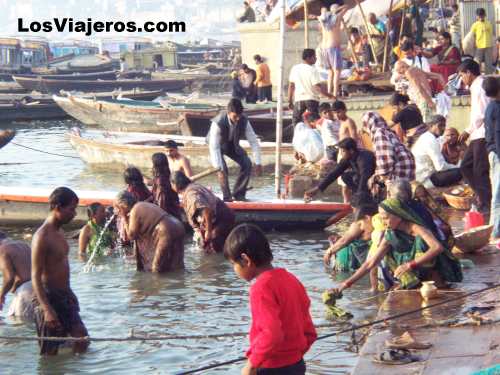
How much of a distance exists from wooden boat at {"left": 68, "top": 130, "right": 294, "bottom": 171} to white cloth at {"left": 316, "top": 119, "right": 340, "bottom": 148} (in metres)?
3.20

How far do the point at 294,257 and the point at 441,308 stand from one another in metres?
4.08

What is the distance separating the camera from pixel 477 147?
35.9 feet

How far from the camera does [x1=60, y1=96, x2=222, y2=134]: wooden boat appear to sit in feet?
79.8

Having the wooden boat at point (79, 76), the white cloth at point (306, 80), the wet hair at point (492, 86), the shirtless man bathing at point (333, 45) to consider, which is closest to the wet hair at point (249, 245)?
the wet hair at point (492, 86)

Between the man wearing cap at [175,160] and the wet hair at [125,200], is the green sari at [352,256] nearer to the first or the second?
the wet hair at [125,200]

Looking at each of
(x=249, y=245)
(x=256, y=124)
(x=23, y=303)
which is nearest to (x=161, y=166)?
(x=23, y=303)

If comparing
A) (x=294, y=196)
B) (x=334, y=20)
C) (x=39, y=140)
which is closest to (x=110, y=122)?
(x=39, y=140)

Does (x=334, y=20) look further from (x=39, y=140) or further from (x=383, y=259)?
(x=39, y=140)

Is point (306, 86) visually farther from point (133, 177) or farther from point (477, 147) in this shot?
point (477, 147)

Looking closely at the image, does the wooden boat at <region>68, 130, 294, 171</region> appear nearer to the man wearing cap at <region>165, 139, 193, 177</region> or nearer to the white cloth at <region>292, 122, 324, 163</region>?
the white cloth at <region>292, 122, 324, 163</region>

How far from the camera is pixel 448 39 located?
18.8m

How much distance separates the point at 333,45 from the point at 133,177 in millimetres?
6998

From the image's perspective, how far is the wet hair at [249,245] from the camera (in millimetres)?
4926

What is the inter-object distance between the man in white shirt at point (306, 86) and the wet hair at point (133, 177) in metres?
5.12
